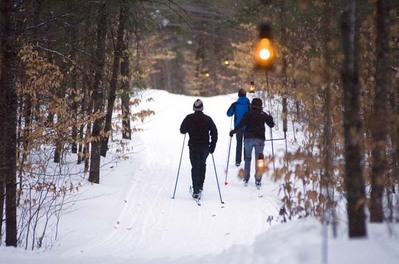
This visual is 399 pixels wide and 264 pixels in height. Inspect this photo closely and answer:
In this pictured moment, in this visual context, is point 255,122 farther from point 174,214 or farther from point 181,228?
point 181,228

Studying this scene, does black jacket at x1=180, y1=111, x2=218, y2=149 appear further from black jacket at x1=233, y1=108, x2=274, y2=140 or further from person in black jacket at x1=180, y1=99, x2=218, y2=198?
black jacket at x1=233, y1=108, x2=274, y2=140

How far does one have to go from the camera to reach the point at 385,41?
4793 mm

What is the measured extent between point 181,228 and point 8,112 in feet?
12.5

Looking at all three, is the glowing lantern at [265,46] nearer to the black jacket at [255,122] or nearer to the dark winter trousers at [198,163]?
A: the dark winter trousers at [198,163]

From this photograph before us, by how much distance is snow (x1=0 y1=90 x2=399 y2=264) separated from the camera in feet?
15.4

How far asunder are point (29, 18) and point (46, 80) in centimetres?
119

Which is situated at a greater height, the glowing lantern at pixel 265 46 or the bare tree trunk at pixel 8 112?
the glowing lantern at pixel 265 46

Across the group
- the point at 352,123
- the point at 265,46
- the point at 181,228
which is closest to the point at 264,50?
the point at 265,46

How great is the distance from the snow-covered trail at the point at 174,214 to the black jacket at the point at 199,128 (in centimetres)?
89

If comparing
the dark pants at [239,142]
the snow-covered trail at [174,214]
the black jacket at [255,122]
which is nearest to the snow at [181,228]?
the snow-covered trail at [174,214]

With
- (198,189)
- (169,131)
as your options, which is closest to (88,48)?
(198,189)

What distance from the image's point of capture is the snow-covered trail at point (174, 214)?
7.42 meters

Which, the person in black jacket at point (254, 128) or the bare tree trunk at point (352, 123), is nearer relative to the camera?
the bare tree trunk at point (352, 123)

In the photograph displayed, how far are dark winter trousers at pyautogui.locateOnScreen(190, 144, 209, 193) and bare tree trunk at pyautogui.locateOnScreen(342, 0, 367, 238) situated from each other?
617 cm
